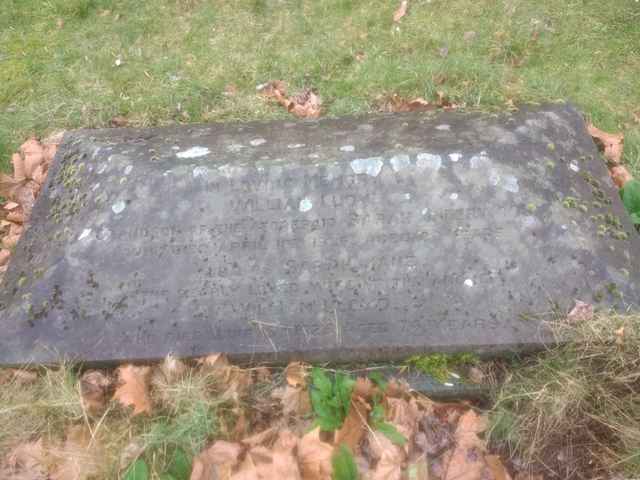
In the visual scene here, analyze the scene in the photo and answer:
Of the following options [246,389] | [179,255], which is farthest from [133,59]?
[246,389]

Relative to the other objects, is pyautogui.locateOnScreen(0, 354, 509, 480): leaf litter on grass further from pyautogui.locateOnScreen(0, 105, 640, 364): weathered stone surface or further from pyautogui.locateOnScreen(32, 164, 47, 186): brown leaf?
pyautogui.locateOnScreen(32, 164, 47, 186): brown leaf

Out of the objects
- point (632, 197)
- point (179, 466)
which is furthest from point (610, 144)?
point (179, 466)

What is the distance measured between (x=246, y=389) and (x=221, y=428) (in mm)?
195

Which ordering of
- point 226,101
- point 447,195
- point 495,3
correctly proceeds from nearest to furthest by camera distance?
point 447,195
point 226,101
point 495,3

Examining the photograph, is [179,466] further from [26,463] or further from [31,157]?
[31,157]

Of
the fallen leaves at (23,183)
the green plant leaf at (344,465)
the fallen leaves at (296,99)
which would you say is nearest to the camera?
the green plant leaf at (344,465)

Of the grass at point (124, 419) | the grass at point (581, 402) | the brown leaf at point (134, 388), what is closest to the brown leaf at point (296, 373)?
the grass at point (124, 419)

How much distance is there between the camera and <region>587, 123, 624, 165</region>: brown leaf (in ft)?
10.7

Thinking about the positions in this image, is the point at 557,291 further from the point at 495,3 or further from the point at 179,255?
the point at 495,3

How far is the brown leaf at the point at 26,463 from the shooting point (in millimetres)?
2129

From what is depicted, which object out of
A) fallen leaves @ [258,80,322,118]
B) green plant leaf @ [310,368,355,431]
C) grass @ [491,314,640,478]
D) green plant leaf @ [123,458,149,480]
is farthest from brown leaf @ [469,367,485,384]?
fallen leaves @ [258,80,322,118]

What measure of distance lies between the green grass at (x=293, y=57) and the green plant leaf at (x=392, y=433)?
2.35 meters

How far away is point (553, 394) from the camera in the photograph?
2133 millimetres

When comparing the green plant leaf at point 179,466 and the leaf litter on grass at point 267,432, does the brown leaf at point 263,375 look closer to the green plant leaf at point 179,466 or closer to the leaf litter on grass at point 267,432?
the leaf litter on grass at point 267,432
